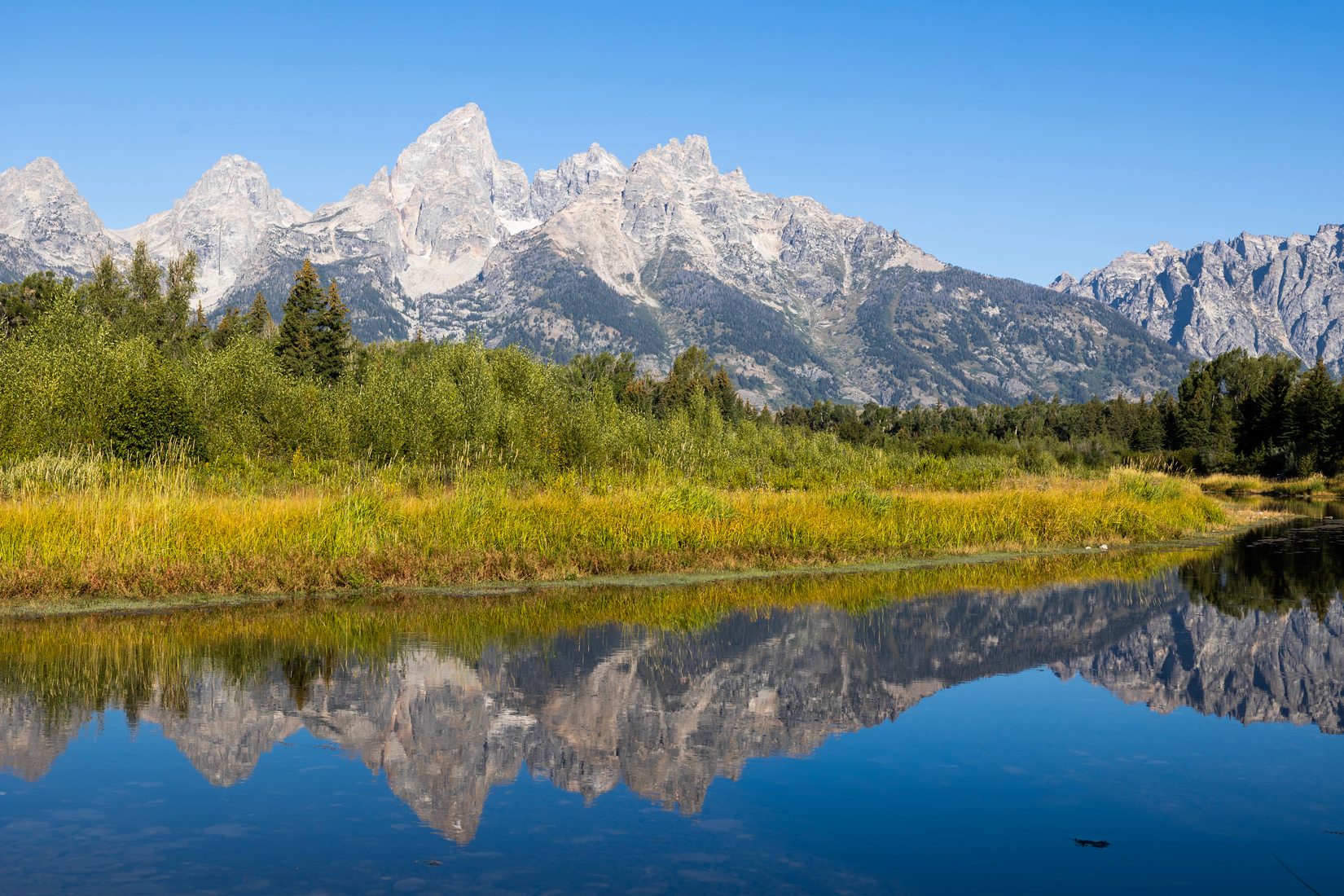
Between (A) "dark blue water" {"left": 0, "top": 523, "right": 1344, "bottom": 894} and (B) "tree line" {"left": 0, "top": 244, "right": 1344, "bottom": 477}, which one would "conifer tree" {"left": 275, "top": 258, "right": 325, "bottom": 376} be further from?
(A) "dark blue water" {"left": 0, "top": 523, "right": 1344, "bottom": 894}

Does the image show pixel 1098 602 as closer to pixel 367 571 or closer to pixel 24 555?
pixel 367 571

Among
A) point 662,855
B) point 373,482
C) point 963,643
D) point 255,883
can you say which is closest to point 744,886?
point 662,855

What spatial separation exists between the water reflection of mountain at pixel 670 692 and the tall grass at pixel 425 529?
6.00 meters

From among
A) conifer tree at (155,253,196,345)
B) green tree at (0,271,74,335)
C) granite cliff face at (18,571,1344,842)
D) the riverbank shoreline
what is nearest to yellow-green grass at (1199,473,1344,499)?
the riverbank shoreline

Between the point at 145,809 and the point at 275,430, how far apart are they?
3847cm

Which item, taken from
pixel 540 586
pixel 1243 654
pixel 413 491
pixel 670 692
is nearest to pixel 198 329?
pixel 413 491

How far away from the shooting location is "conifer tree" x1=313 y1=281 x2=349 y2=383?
95188 mm

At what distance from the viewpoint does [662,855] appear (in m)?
10.3

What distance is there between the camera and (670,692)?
16578mm

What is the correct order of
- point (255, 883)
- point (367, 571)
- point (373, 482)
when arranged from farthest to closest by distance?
point (373, 482) → point (367, 571) → point (255, 883)

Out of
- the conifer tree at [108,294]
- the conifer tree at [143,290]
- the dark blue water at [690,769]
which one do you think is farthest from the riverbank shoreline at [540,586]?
the conifer tree at [143,290]

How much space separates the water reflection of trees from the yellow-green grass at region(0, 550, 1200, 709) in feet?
7.40

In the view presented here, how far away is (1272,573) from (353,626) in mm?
26782

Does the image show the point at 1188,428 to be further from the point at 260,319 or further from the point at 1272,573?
the point at 1272,573
